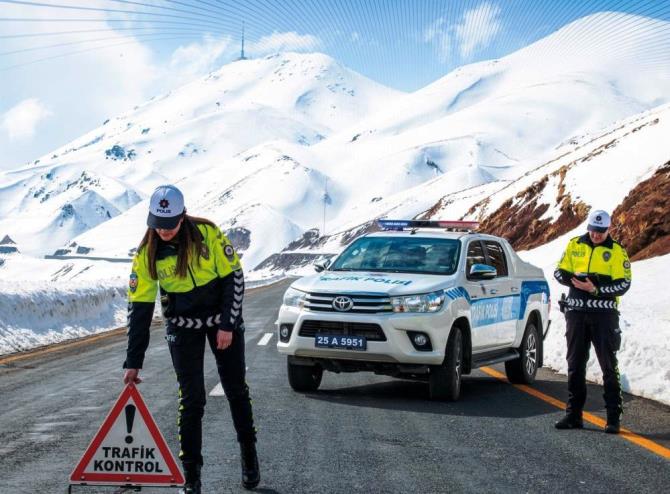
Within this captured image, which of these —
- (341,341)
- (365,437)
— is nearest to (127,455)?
(365,437)

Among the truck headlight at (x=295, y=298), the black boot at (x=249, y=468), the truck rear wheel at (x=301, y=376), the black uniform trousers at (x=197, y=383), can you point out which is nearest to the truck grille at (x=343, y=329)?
the truck headlight at (x=295, y=298)

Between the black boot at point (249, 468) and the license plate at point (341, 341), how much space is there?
3.69 m

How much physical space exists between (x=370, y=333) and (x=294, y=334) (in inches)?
33.6

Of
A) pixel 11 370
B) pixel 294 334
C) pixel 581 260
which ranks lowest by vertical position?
pixel 11 370

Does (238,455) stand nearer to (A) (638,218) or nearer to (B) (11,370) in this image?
(B) (11,370)

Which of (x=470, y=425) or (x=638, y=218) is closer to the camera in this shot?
(x=470, y=425)

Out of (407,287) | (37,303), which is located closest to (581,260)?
(407,287)

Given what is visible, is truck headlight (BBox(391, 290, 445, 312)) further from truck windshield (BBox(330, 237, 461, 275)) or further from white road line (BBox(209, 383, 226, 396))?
white road line (BBox(209, 383, 226, 396))

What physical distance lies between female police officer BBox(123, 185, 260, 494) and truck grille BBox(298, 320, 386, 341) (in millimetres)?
3829

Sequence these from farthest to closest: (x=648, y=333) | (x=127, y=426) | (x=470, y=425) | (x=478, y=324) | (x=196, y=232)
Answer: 1. (x=648, y=333)
2. (x=478, y=324)
3. (x=470, y=425)
4. (x=196, y=232)
5. (x=127, y=426)

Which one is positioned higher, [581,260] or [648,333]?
[581,260]

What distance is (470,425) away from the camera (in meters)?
8.13

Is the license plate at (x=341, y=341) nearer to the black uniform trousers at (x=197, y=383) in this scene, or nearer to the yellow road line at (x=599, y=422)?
the yellow road line at (x=599, y=422)

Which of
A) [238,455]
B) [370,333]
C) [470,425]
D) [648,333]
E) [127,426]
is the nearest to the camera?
[127,426]
